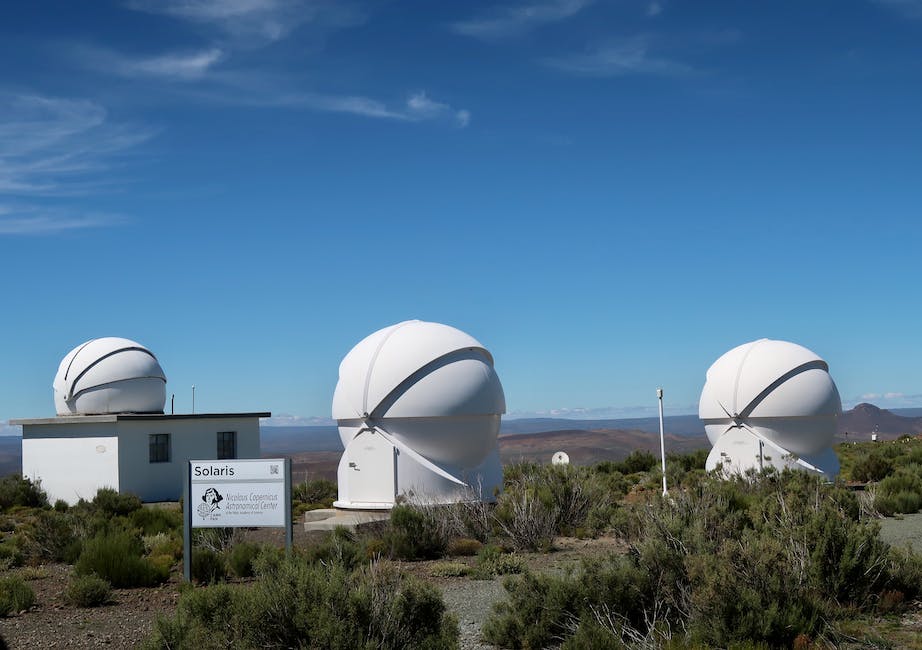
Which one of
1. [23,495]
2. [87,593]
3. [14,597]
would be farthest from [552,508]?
[23,495]

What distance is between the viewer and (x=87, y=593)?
9234 mm

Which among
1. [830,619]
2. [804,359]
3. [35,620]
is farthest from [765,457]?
[35,620]

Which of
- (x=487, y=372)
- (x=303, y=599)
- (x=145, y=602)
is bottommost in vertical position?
(x=145, y=602)

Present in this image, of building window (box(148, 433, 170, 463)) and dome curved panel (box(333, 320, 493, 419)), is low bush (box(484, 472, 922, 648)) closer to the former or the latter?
dome curved panel (box(333, 320, 493, 419))

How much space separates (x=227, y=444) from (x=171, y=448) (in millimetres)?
1471

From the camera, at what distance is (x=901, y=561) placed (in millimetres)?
8078

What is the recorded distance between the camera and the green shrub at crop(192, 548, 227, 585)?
10.4 m

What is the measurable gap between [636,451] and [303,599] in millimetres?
26139

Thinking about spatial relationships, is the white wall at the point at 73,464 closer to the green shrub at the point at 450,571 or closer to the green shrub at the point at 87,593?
the green shrub at the point at 87,593

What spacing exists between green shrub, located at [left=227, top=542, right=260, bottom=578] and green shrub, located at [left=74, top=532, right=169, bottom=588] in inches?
29.5

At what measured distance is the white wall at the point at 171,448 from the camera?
20.6 meters

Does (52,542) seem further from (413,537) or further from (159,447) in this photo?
(159,447)

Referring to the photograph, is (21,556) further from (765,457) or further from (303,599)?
(765,457)

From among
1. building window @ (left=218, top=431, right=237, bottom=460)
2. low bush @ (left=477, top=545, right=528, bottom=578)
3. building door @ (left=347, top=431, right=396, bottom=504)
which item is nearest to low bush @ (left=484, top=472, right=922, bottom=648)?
low bush @ (left=477, top=545, right=528, bottom=578)
